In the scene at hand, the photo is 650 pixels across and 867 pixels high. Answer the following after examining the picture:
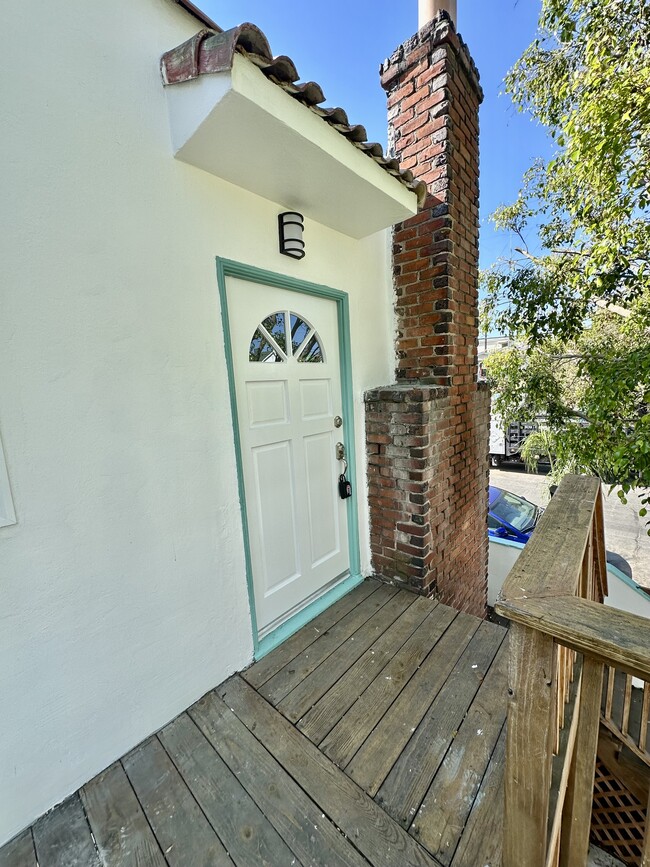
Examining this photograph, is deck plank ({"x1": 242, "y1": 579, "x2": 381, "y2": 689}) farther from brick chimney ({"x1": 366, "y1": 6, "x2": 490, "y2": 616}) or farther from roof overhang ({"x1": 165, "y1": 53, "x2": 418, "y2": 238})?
roof overhang ({"x1": 165, "y1": 53, "x2": 418, "y2": 238})

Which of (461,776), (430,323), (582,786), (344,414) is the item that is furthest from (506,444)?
(582,786)

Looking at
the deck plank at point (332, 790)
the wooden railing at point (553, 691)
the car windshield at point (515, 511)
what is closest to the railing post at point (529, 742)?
the wooden railing at point (553, 691)

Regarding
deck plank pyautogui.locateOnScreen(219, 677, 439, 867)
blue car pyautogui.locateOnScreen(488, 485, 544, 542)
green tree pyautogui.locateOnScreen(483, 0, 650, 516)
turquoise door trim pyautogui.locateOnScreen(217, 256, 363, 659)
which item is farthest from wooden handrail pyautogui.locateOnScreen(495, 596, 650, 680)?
blue car pyautogui.locateOnScreen(488, 485, 544, 542)

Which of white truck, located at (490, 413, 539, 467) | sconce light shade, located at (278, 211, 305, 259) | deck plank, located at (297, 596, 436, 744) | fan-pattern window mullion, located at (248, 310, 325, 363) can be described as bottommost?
white truck, located at (490, 413, 539, 467)

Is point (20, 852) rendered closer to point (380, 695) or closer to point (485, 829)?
point (380, 695)

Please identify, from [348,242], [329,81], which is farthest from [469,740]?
[329,81]

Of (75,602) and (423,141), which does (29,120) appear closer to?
(75,602)

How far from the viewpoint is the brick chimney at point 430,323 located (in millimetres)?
2389

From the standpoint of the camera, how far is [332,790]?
1.33 m

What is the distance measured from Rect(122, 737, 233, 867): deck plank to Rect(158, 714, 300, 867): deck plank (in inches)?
0.9

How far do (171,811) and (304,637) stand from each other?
3.11 feet

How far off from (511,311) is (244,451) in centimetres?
430

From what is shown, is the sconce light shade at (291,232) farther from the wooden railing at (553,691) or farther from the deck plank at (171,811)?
the deck plank at (171,811)

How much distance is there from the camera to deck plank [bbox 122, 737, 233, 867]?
1168 mm
